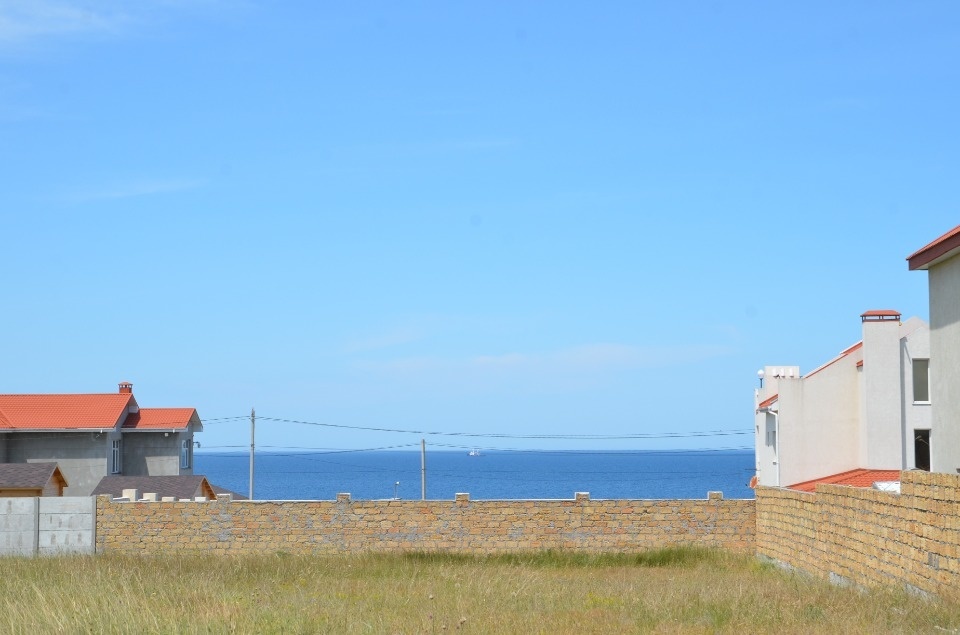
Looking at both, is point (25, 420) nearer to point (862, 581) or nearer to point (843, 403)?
point (843, 403)

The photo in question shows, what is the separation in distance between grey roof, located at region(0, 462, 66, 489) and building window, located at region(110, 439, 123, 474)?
26.4ft

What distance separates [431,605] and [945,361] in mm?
9494

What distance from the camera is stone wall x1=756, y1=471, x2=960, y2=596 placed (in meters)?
14.2

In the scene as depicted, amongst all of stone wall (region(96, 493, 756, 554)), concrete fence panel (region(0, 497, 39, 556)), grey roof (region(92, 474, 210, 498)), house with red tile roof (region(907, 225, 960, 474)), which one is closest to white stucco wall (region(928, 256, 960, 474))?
house with red tile roof (region(907, 225, 960, 474))

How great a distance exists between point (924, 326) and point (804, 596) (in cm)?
2016

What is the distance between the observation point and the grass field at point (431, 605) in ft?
38.1

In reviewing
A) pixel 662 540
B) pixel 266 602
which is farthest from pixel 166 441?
pixel 266 602

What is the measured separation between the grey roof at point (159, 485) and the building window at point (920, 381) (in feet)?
83.6

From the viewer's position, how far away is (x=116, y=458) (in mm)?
50094

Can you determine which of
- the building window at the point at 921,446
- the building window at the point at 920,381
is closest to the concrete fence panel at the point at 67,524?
the building window at the point at 921,446

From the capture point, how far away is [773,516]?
2739 centimetres

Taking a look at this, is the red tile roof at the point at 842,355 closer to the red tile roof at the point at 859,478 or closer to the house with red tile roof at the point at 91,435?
the red tile roof at the point at 859,478

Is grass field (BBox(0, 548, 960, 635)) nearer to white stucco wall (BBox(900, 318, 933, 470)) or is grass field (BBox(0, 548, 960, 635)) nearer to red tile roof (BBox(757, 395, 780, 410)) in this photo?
white stucco wall (BBox(900, 318, 933, 470))

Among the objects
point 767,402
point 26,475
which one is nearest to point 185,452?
point 26,475
